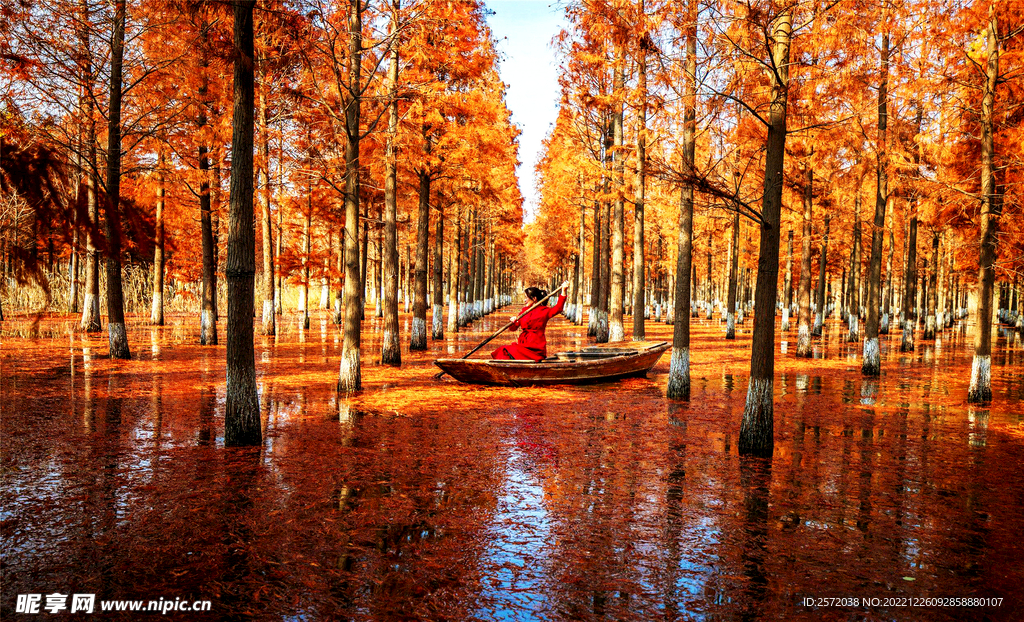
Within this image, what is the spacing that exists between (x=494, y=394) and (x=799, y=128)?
7931 millimetres

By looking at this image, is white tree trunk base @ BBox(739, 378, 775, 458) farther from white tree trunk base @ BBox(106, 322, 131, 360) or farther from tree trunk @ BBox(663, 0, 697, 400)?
white tree trunk base @ BBox(106, 322, 131, 360)

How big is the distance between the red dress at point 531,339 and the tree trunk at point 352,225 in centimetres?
350

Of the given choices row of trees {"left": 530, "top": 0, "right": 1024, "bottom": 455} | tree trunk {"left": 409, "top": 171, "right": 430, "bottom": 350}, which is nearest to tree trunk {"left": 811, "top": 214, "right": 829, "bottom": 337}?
row of trees {"left": 530, "top": 0, "right": 1024, "bottom": 455}

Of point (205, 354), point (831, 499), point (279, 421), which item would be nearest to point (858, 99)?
point (831, 499)

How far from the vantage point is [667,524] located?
5941 millimetres

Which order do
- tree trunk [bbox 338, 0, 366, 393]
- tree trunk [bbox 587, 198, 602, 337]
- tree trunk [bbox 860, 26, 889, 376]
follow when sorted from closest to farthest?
tree trunk [bbox 338, 0, 366, 393] → tree trunk [bbox 860, 26, 889, 376] → tree trunk [bbox 587, 198, 602, 337]

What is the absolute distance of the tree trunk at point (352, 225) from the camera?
12555mm

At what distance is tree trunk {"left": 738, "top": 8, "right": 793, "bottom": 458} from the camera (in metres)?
8.41

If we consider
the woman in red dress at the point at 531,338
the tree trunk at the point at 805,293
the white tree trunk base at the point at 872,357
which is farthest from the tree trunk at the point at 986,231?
the woman in red dress at the point at 531,338

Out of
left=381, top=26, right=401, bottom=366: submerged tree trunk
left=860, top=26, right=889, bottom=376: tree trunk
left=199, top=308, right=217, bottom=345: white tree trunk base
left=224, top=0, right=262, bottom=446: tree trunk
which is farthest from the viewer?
left=199, top=308, right=217, bottom=345: white tree trunk base

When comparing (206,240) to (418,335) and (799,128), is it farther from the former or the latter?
(799,128)

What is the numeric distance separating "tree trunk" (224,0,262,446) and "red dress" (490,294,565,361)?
716 centimetres

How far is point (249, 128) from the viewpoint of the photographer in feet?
27.9

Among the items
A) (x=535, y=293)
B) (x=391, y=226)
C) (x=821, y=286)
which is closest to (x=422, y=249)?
(x=391, y=226)
